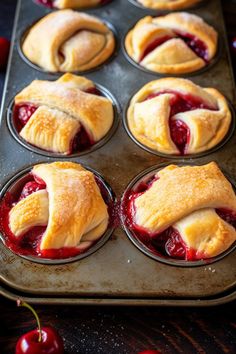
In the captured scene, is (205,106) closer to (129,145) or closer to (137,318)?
(129,145)

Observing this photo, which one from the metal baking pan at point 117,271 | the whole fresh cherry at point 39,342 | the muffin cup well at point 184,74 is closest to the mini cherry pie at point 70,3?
the muffin cup well at point 184,74

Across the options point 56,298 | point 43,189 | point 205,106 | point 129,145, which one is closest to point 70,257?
point 56,298

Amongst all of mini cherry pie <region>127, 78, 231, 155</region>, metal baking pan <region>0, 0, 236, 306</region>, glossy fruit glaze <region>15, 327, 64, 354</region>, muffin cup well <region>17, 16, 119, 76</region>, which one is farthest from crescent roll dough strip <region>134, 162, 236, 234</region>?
muffin cup well <region>17, 16, 119, 76</region>

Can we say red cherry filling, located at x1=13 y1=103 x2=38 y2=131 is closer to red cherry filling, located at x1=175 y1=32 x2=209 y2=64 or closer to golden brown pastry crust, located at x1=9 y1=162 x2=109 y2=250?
golden brown pastry crust, located at x1=9 y1=162 x2=109 y2=250

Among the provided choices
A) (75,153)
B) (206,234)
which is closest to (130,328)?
(206,234)

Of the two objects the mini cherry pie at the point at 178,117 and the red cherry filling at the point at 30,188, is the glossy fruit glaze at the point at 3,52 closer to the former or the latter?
the mini cherry pie at the point at 178,117

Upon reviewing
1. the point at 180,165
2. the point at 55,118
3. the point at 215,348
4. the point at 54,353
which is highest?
the point at 55,118
